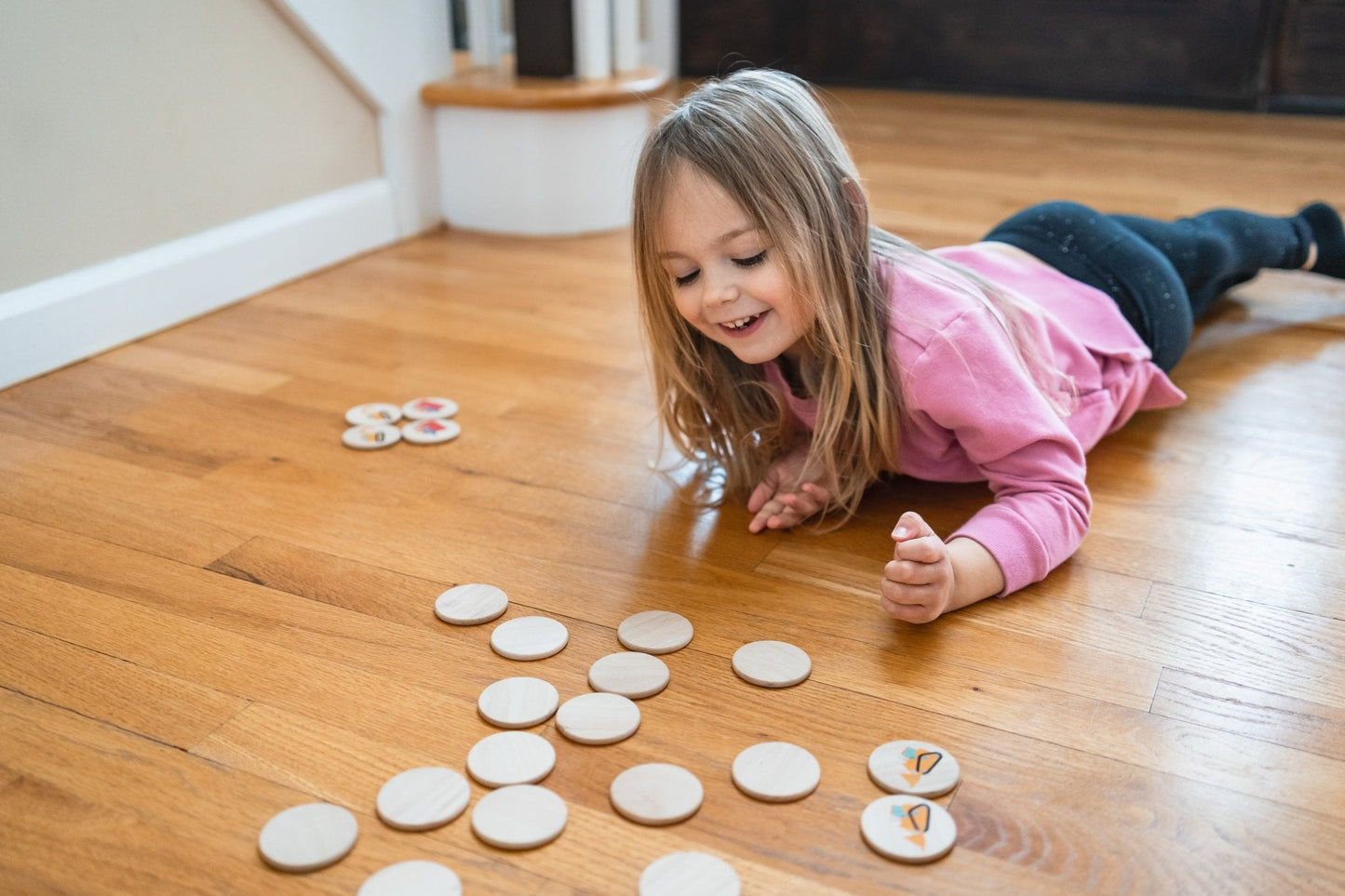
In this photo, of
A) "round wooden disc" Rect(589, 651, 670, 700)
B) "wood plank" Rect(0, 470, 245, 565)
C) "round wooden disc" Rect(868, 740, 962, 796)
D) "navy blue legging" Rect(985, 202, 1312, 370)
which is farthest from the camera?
"navy blue legging" Rect(985, 202, 1312, 370)

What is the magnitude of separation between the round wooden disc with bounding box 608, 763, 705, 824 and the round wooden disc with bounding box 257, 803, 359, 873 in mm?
199

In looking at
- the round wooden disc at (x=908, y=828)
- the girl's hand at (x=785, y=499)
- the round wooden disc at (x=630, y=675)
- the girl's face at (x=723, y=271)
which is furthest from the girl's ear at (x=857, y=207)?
the round wooden disc at (x=908, y=828)

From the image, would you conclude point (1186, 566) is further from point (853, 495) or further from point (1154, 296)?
point (1154, 296)

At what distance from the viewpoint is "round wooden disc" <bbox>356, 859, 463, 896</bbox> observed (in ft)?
2.71

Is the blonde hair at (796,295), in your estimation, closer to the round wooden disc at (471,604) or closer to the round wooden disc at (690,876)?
the round wooden disc at (471,604)

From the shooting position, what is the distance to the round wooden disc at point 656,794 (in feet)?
2.97

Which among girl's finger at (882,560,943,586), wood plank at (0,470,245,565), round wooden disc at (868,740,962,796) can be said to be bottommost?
round wooden disc at (868,740,962,796)

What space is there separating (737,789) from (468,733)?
0.23 meters

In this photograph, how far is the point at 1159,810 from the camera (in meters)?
0.91

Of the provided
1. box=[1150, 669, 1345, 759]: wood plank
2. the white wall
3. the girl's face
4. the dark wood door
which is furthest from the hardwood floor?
the dark wood door

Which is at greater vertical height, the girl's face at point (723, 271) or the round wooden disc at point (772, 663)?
the girl's face at point (723, 271)

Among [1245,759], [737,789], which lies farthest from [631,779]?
[1245,759]

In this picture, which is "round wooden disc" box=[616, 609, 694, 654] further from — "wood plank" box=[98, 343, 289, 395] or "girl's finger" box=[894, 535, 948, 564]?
"wood plank" box=[98, 343, 289, 395]

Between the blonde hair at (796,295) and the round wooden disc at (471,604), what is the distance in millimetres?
319
